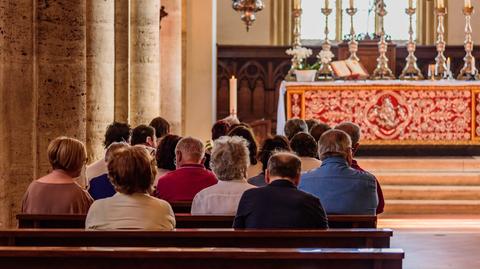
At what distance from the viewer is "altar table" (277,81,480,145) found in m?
15.3

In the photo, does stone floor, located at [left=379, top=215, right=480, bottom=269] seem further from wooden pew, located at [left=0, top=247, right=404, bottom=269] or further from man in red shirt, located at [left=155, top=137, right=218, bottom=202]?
wooden pew, located at [left=0, top=247, right=404, bottom=269]

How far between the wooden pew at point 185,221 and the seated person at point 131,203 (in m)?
0.65

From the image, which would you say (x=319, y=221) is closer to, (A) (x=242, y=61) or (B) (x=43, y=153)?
(B) (x=43, y=153)

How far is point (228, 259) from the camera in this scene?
466 centimetres

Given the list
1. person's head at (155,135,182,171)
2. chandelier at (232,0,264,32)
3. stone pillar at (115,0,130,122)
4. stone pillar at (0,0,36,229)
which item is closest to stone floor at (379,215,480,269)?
person's head at (155,135,182,171)

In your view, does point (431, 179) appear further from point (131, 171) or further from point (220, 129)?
point (131, 171)

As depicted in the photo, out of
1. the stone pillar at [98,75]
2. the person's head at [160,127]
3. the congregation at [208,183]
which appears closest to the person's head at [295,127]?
the congregation at [208,183]

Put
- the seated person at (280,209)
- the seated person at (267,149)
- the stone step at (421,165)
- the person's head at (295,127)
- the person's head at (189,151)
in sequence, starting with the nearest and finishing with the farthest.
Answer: the seated person at (280,209) < the person's head at (189,151) < the seated person at (267,149) < the person's head at (295,127) < the stone step at (421,165)

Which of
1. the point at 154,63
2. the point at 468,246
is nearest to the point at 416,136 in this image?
the point at 154,63

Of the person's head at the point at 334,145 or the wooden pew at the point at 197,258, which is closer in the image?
the wooden pew at the point at 197,258

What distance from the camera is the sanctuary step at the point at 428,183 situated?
43.9 feet

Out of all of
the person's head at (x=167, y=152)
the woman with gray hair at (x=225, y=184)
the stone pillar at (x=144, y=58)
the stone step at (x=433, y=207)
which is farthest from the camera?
the stone pillar at (x=144, y=58)

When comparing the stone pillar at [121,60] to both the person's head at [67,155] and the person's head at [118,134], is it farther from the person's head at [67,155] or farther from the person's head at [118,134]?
the person's head at [67,155]

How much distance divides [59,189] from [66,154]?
246 millimetres
